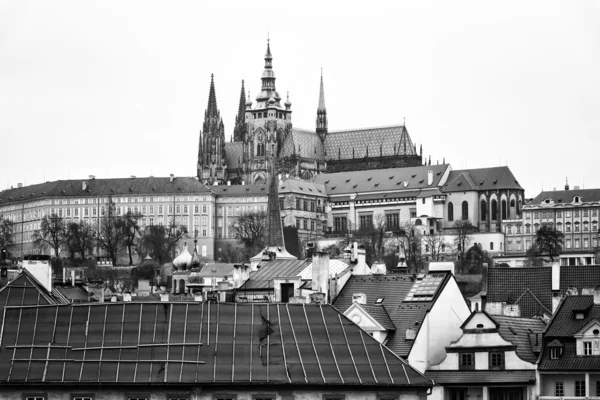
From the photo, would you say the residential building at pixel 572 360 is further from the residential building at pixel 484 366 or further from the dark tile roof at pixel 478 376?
the dark tile roof at pixel 478 376

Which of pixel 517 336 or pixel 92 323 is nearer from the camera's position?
pixel 92 323

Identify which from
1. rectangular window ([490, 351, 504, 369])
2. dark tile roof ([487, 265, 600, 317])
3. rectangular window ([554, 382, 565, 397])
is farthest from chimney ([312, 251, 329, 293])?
rectangular window ([554, 382, 565, 397])

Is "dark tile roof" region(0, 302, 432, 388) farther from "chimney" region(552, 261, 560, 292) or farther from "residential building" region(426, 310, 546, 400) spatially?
"chimney" region(552, 261, 560, 292)

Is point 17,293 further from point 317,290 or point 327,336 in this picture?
point 317,290

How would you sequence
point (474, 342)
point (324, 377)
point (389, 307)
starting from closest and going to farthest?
point (324, 377), point (474, 342), point (389, 307)

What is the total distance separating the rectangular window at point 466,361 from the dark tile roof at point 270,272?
25.2 meters

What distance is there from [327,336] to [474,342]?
808cm

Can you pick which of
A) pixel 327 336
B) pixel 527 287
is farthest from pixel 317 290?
pixel 327 336

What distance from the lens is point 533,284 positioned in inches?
2886

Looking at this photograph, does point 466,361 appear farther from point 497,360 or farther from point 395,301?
point 395,301

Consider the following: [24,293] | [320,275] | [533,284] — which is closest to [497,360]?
[320,275]

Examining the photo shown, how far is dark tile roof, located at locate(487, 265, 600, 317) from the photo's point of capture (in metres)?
71.7

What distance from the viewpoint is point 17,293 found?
56875 millimetres

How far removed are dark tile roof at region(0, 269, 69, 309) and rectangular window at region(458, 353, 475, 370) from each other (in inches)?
521
